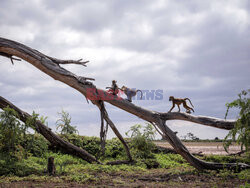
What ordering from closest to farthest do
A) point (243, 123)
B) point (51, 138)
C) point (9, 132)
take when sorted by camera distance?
point (243, 123) → point (9, 132) → point (51, 138)

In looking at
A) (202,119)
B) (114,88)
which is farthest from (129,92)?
(202,119)

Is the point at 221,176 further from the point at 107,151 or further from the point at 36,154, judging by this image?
the point at 36,154

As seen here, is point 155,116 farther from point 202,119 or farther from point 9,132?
point 9,132

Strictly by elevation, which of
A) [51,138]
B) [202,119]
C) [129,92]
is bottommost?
[51,138]

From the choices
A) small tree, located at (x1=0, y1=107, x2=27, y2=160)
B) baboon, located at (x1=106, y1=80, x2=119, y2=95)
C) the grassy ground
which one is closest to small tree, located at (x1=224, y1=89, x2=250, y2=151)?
the grassy ground

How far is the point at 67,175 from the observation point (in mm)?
7520

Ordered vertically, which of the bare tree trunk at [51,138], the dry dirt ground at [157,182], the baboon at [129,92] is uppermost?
the baboon at [129,92]

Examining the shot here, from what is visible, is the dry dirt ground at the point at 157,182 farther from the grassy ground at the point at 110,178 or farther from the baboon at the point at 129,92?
the baboon at the point at 129,92

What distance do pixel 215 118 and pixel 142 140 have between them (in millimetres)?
4142

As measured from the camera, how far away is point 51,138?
36.3 ft

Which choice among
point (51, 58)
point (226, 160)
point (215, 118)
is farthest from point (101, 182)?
point (226, 160)

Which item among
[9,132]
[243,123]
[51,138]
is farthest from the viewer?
[51,138]

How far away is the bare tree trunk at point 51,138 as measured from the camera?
34.4ft

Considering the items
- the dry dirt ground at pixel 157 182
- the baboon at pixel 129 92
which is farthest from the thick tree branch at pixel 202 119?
the dry dirt ground at pixel 157 182
